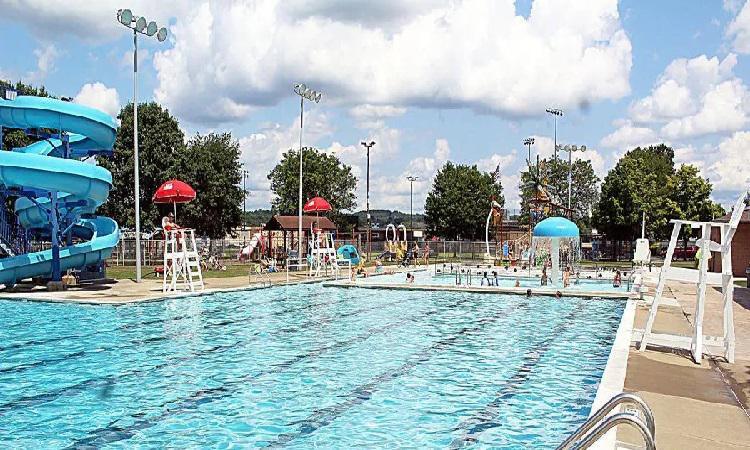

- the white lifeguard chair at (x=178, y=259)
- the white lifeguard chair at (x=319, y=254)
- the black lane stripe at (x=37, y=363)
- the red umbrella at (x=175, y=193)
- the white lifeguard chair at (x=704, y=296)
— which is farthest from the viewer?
the white lifeguard chair at (x=319, y=254)

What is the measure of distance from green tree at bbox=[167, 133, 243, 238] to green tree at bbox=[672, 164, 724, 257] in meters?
36.2

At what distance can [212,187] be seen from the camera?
51.2m

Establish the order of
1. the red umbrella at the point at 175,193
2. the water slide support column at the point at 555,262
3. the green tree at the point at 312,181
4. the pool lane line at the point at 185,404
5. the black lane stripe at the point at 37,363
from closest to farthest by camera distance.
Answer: the pool lane line at the point at 185,404 < the black lane stripe at the point at 37,363 < the red umbrella at the point at 175,193 < the water slide support column at the point at 555,262 < the green tree at the point at 312,181

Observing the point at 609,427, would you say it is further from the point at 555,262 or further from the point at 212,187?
the point at 212,187

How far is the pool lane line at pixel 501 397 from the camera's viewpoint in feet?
25.7

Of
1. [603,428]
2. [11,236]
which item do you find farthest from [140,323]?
[11,236]

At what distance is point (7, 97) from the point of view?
22.3 metres

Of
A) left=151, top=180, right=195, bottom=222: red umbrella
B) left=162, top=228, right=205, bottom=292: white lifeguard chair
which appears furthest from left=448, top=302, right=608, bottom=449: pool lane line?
left=151, top=180, right=195, bottom=222: red umbrella

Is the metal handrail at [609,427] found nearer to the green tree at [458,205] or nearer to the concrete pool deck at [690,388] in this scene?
the concrete pool deck at [690,388]

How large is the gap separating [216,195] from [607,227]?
31832 millimetres

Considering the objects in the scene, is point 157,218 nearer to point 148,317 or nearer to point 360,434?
point 148,317

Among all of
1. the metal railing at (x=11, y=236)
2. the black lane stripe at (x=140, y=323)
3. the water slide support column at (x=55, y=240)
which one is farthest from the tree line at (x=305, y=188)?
the black lane stripe at (x=140, y=323)

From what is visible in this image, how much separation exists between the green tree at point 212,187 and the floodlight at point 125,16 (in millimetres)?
23447

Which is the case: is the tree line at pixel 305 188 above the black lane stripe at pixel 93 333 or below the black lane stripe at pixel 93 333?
above
